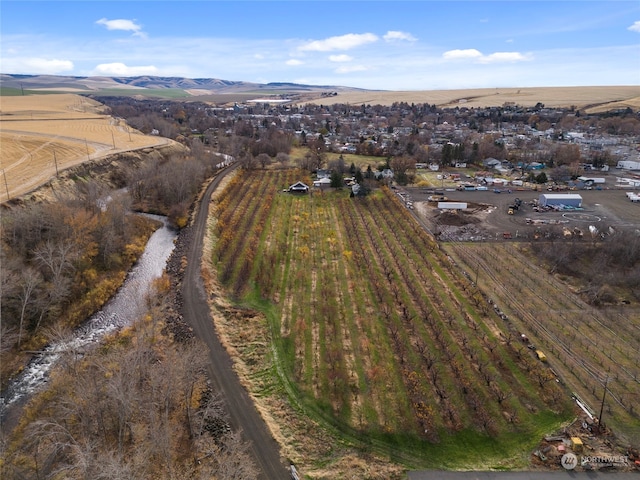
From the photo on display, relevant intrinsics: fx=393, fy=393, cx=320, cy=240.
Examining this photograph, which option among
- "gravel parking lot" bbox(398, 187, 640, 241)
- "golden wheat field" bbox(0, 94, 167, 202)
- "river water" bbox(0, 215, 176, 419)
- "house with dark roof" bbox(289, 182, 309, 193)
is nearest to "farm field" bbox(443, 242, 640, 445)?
"gravel parking lot" bbox(398, 187, 640, 241)

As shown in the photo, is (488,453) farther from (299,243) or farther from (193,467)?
(299,243)

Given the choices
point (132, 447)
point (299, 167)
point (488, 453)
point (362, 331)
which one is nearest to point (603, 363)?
point (488, 453)

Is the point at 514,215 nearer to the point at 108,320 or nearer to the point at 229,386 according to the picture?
the point at 229,386

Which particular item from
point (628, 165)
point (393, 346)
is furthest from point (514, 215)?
point (628, 165)

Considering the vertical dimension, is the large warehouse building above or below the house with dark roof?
above

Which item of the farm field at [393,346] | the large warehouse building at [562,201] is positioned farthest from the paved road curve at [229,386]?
the large warehouse building at [562,201]

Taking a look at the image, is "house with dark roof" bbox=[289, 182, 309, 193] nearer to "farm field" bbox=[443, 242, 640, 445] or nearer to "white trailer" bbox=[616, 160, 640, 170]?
"farm field" bbox=[443, 242, 640, 445]
